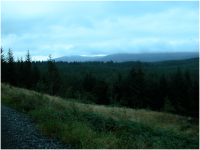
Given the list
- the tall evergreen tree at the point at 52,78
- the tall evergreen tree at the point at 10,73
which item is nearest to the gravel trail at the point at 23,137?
the tall evergreen tree at the point at 52,78

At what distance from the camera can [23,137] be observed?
13.0 ft

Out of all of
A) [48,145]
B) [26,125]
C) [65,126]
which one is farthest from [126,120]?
[26,125]

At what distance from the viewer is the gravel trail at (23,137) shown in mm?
3539

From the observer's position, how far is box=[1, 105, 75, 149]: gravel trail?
3.54 metres

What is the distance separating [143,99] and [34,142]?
32.4 metres

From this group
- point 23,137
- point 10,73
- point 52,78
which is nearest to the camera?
point 23,137

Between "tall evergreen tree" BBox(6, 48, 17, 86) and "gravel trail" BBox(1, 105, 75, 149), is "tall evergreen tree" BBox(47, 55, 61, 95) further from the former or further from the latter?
"gravel trail" BBox(1, 105, 75, 149)

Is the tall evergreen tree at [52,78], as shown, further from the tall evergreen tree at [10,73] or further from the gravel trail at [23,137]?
the gravel trail at [23,137]

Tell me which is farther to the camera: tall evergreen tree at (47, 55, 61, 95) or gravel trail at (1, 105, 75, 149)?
tall evergreen tree at (47, 55, 61, 95)

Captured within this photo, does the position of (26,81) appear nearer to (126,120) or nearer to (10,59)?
(10,59)

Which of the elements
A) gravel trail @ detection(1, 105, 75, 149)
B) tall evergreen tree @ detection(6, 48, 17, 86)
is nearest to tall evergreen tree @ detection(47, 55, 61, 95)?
tall evergreen tree @ detection(6, 48, 17, 86)

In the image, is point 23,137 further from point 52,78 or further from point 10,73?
point 10,73

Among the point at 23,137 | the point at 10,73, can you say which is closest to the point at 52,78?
the point at 10,73

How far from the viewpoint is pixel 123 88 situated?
41.5 metres
